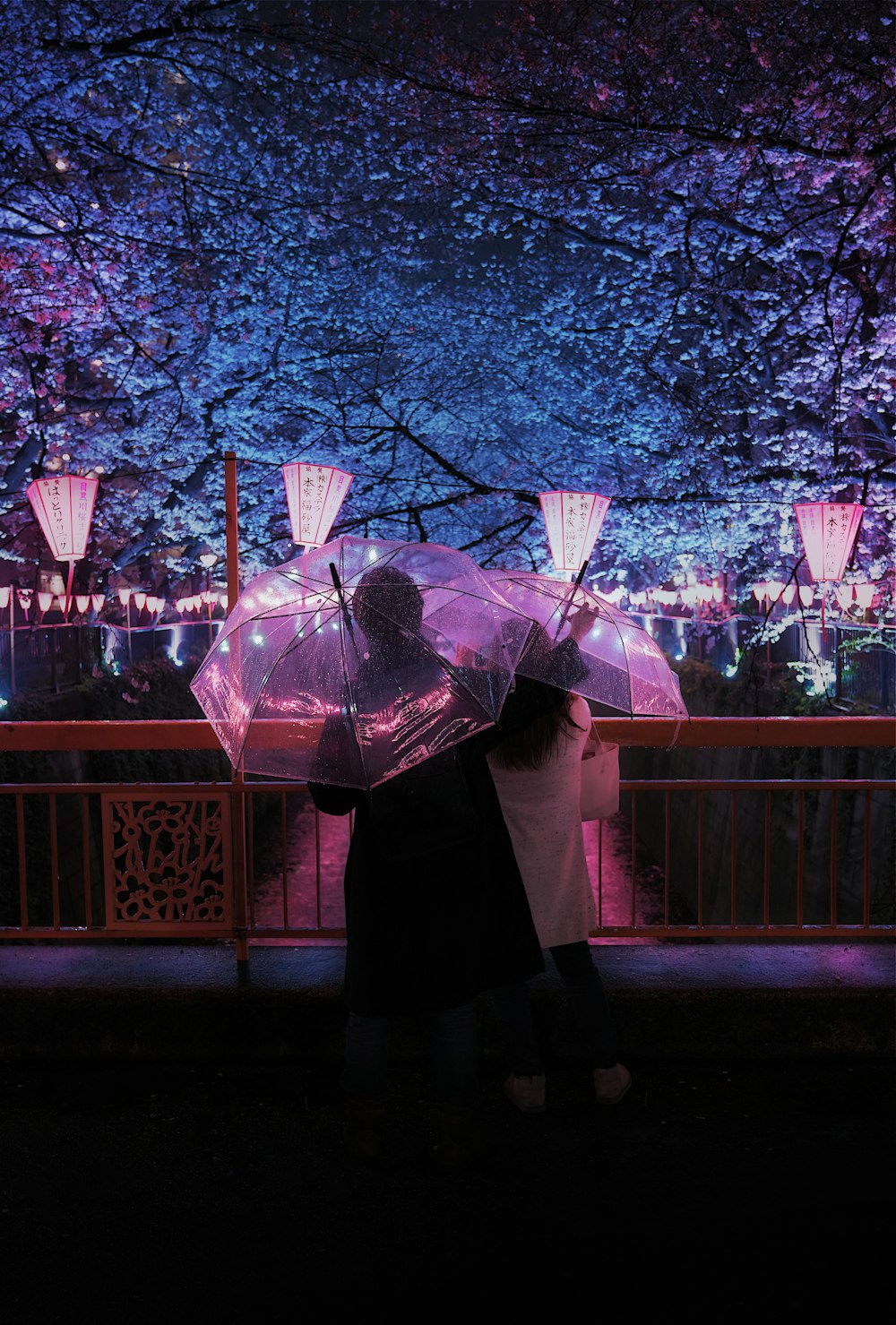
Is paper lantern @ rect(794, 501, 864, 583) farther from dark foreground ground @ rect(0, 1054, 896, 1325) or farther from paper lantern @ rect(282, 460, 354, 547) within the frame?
dark foreground ground @ rect(0, 1054, 896, 1325)

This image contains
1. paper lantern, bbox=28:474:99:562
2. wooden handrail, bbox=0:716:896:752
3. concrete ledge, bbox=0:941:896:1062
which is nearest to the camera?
concrete ledge, bbox=0:941:896:1062

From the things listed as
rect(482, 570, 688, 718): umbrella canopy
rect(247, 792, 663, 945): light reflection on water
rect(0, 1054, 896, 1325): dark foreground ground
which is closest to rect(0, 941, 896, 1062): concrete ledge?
rect(0, 1054, 896, 1325): dark foreground ground

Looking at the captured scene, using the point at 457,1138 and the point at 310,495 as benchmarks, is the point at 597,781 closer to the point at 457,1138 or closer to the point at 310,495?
the point at 457,1138

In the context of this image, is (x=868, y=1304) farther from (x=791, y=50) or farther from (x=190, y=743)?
(x=791, y=50)

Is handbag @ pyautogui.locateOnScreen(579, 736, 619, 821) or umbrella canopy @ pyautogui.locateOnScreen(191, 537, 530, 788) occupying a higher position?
umbrella canopy @ pyautogui.locateOnScreen(191, 537, 530, 788)

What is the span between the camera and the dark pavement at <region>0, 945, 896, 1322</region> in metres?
2.62

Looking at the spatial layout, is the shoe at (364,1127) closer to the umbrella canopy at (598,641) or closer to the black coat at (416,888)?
the black coat at (416,888)

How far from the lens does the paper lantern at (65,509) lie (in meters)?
9.60

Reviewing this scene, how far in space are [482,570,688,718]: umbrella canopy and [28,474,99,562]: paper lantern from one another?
7145mm

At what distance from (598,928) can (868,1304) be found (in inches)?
73.2

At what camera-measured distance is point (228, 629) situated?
326 centimetres

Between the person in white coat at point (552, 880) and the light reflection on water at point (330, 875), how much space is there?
10.0 metres

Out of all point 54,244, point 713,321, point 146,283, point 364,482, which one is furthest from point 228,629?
point 364,482

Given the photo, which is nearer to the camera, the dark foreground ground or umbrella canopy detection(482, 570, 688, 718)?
the dark foreground ground
